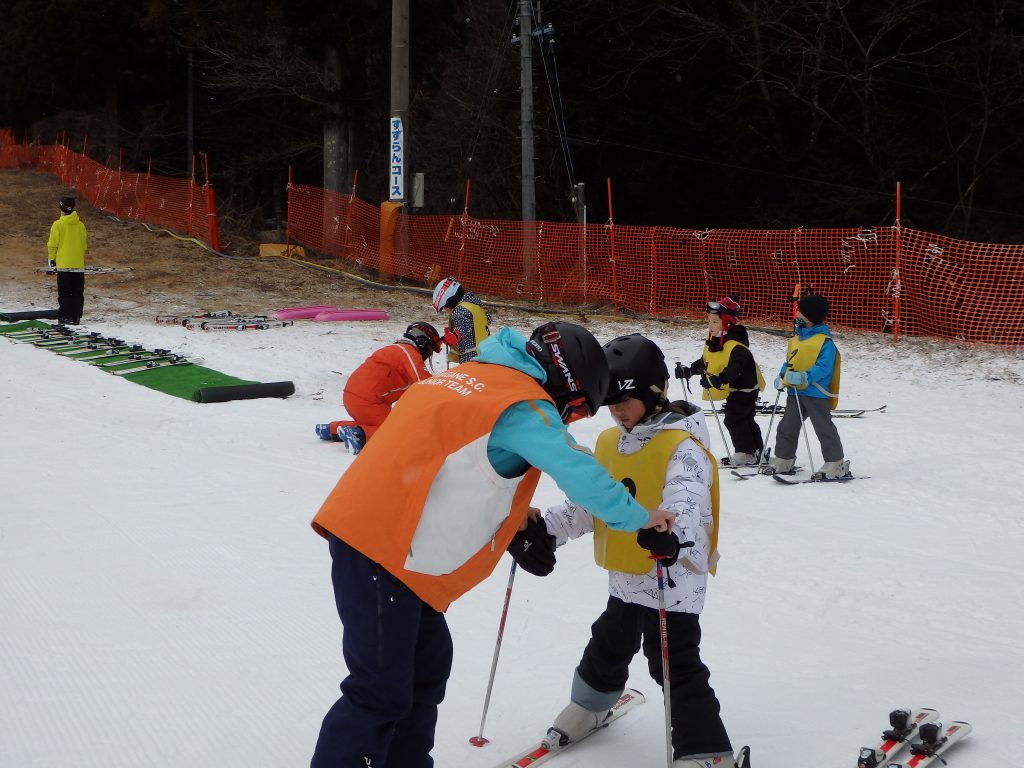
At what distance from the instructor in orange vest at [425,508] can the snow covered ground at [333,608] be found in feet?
2.86

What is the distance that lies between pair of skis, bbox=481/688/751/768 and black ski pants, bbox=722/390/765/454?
17.6ft

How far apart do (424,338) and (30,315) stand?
8.85 metres

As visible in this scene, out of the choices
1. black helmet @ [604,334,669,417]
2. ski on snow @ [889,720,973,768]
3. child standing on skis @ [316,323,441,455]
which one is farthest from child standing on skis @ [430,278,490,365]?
ski on snow @ [889,720,973,768]

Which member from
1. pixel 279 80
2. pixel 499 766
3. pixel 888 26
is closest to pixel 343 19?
pixel 279 80

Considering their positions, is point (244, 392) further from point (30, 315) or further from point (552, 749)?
point (552, 749)

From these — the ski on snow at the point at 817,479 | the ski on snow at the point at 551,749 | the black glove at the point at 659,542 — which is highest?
the black glove at the point at 659,542

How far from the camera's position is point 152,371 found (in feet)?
39.2

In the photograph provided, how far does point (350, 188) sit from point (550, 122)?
211 inches

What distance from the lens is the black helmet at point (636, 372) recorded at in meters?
3.53

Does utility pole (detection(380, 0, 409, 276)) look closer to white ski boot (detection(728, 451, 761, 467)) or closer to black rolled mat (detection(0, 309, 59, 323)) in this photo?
black rolled mat (detection(0, 309, 59, 323))

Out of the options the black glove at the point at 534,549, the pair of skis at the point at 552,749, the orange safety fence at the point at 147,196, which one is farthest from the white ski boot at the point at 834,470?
the orange safety fence at the point at 147,196

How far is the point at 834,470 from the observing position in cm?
862

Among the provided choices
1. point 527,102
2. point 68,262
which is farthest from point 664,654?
point 527,102

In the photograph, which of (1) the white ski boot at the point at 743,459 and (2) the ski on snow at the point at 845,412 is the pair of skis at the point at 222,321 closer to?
(2) the ski on snow at the point at 845,412
